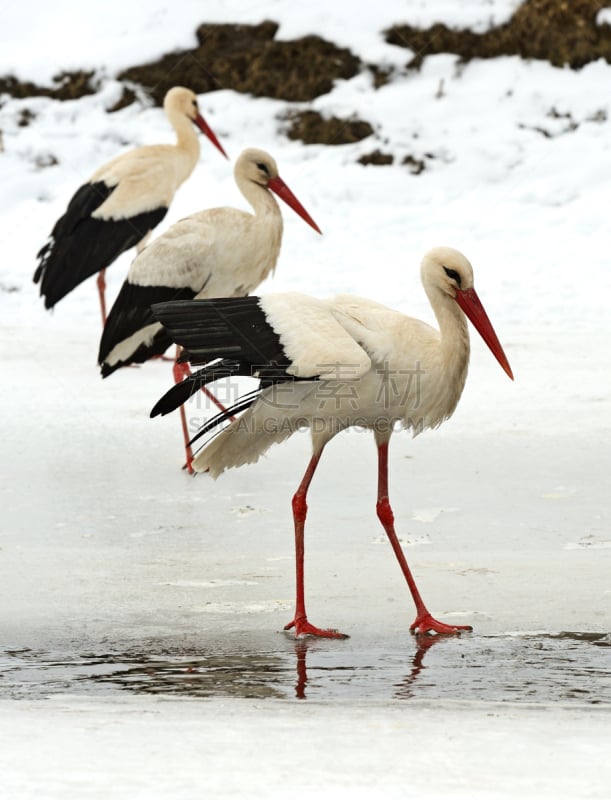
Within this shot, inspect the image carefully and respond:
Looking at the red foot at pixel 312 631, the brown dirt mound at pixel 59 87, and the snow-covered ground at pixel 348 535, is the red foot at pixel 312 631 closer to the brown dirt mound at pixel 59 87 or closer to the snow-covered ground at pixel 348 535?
the snow-covered ground at pixel 348 535

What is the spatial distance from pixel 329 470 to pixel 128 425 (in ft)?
4.42

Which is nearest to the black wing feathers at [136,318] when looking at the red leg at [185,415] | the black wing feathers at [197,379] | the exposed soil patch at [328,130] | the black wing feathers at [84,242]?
the red leg at [185,415]

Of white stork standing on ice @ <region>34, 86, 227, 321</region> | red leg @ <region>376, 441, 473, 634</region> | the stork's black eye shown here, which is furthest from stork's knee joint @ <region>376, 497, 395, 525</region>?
white stork standing on ice @ <region>34, 86, 227, 321</region>

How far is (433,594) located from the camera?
499cm

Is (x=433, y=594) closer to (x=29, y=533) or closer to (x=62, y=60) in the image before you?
(x=29, y=533)

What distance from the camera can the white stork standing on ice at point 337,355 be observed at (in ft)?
16.1

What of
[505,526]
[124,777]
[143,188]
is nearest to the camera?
[124,777]

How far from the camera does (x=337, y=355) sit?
4773 mm

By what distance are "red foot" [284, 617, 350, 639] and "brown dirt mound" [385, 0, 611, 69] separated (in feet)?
34.6

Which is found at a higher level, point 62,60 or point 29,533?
point 62,60

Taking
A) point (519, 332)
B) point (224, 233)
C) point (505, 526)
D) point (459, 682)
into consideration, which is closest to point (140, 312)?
point (224, 233)

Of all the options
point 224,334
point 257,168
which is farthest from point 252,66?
point 224,334

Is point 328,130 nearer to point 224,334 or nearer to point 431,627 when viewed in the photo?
point 224,334

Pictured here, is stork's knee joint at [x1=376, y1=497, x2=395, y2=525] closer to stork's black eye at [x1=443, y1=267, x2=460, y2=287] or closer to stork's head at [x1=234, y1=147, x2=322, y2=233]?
stork's black eye at [x1=443, y1=267, x2=460, y2=287]
